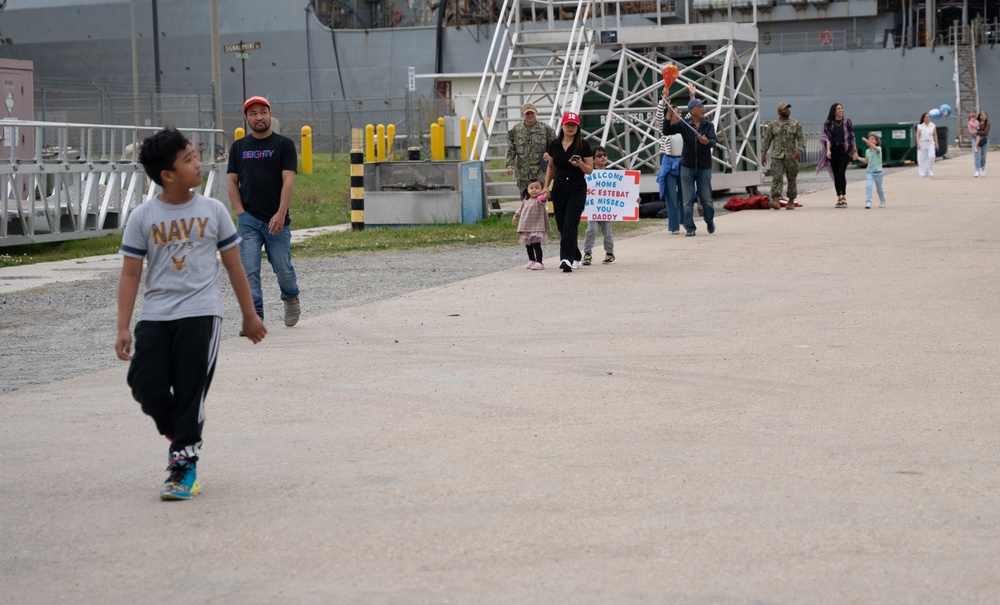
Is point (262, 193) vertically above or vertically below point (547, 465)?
above

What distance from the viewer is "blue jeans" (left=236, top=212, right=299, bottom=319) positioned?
10.6 metres

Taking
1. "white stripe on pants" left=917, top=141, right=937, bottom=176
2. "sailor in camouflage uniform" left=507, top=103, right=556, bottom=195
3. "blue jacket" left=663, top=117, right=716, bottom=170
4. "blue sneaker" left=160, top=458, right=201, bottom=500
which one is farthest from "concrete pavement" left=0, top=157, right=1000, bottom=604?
"white stripe on pants" left=917, top=141, right=937, bottom=176

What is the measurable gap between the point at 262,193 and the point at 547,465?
5.18 metres

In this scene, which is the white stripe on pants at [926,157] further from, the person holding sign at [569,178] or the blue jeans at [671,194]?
the person holding sign at [569,178]

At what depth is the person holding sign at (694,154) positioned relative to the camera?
1823 centimetres

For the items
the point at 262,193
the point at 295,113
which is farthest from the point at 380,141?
the point at 262,193

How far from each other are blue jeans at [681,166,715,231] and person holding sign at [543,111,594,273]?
4399mm

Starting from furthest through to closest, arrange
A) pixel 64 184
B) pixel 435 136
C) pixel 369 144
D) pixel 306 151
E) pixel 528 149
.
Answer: pixel 435 136, pixel 306 151, pixel 369 144, pixel 64 184, pixel 528 149

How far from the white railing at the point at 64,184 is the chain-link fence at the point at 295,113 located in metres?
22.3

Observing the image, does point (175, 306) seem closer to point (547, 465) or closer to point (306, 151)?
point (547, 465)

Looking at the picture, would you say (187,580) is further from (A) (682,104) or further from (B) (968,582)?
(A) (682,104)

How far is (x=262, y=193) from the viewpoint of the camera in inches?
417

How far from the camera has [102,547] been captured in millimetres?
4941

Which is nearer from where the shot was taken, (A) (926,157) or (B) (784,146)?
(B) (784,146)
